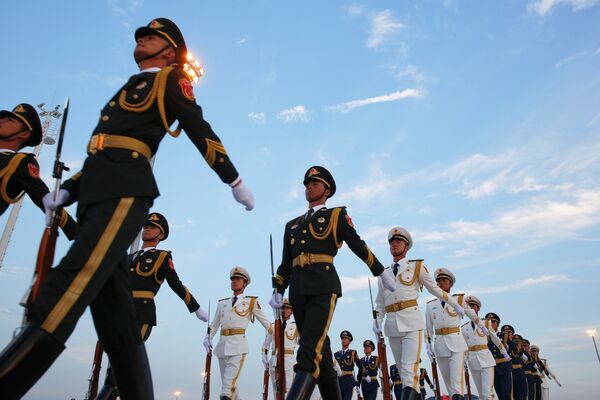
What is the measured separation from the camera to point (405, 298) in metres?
7.55

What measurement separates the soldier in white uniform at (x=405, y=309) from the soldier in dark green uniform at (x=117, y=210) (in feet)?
15.6

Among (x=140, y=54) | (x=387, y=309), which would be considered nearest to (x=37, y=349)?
(x=140, y=54)

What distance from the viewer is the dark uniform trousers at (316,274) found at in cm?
459

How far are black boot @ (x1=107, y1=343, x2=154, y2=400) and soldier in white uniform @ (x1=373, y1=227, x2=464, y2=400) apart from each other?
4.60 meters

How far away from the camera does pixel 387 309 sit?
7.70 metres

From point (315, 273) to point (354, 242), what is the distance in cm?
66

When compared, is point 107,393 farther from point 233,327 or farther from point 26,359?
point 233,327

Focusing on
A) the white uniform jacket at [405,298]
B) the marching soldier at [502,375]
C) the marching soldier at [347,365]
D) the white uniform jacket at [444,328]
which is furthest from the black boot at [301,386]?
the marching soldier at [347,365]

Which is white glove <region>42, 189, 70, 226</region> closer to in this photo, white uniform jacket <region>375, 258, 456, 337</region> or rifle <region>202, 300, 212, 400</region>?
white uniform jacket <region>375, 258, 456, 337</region>

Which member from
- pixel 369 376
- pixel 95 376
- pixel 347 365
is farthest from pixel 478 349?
pixel 95 376

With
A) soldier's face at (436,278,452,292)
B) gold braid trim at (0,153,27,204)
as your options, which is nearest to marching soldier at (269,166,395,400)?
gold braid trim at (0,153,27,204)

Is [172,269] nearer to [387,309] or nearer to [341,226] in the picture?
[341,226]

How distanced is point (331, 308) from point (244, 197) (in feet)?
7.29

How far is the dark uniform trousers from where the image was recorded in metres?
4.59
